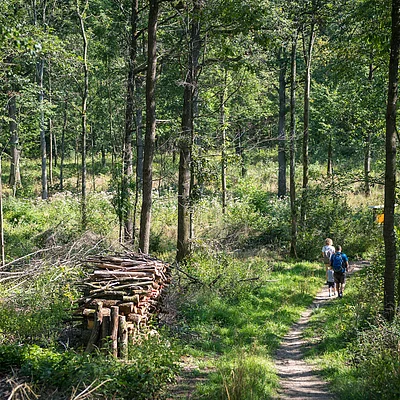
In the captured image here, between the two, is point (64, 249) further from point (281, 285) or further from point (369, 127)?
point (369, 127)

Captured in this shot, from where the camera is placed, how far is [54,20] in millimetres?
28891

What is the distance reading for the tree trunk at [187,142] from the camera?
564 inches

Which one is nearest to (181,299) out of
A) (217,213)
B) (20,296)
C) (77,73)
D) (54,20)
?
(20,296)

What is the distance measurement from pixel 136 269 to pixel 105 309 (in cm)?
184

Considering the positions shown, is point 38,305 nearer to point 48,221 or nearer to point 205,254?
point 205,254

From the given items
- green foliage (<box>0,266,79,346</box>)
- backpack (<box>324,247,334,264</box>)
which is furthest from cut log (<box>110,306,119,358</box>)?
backpack (<box>324,247,334,264</box>)

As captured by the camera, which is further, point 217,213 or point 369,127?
point 217,213

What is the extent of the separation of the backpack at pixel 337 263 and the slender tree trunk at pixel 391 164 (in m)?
4.58

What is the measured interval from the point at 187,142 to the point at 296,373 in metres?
7.59

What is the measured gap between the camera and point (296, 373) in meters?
8.91

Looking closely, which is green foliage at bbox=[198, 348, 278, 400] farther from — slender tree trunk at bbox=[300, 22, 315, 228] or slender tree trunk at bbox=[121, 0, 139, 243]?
slender tree trunk at bbox=[300, 22, 315, 228]

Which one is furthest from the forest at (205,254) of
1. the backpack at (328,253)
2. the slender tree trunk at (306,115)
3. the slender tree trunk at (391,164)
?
the backpack at (328,253)

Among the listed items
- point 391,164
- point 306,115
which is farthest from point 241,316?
point 306,115

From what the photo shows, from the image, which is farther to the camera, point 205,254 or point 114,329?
point 205,254
